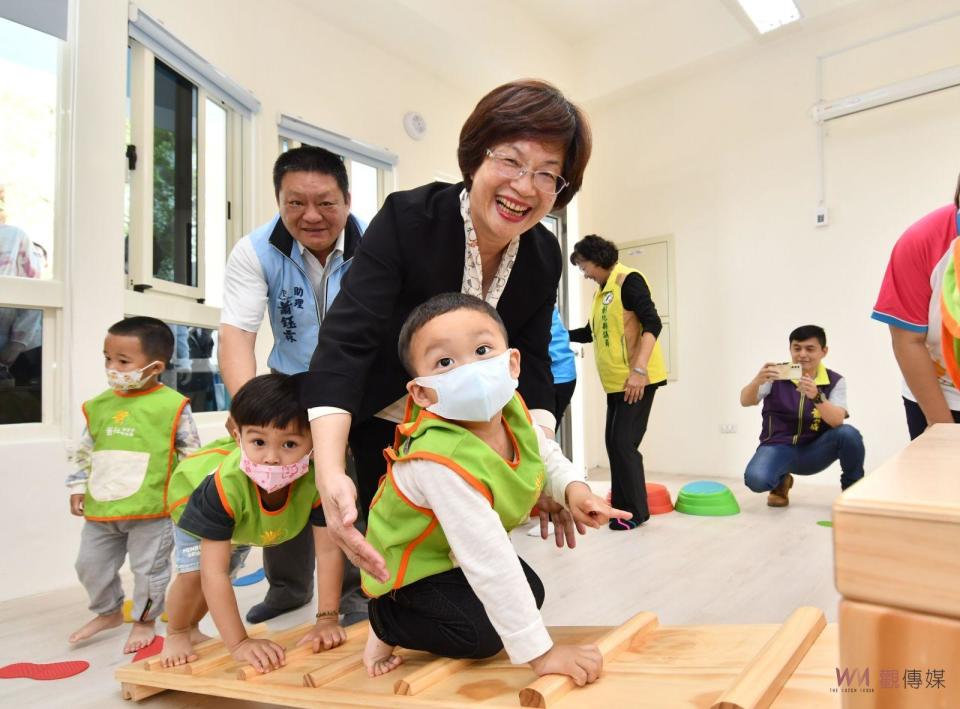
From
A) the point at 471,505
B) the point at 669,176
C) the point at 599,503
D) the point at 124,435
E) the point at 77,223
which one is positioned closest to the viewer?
the point at 471,505

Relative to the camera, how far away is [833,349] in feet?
14.6

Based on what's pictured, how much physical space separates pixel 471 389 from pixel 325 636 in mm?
782

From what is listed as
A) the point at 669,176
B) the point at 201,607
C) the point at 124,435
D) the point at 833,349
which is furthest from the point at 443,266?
the point at 669,176

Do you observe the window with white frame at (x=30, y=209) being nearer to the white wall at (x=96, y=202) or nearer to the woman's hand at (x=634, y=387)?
the white wall at (x=96, y=202)

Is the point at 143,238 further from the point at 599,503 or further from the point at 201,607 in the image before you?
the point at 599,503

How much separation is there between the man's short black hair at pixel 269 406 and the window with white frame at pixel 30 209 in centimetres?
155

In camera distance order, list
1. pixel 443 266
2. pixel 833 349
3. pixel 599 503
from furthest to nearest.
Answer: pixel 833 349, pixel 443 266, pixel 599 503

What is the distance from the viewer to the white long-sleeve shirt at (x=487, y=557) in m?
0.98

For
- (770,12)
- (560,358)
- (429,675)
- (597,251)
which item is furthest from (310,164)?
(770,12)

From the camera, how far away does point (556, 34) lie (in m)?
5.34

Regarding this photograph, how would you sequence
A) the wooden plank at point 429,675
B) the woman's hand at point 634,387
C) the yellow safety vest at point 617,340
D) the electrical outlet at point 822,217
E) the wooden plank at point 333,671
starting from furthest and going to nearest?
the electrical outlet at point 822,217, the yellow safety vest at point 617,340, the woman's hand at point 634,387, the wooden plank at point 333,671, the wooden plank at point 429,675

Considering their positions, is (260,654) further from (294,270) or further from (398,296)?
(294,270)

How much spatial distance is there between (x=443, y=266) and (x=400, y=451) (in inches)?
15.8

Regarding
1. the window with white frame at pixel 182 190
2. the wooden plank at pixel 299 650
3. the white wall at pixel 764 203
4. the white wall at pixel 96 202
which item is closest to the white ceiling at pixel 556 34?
the white wall at pixel 764 203
